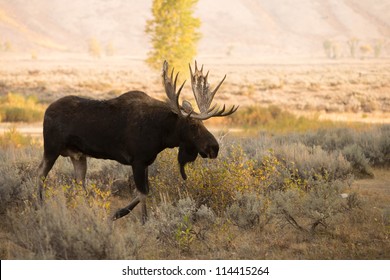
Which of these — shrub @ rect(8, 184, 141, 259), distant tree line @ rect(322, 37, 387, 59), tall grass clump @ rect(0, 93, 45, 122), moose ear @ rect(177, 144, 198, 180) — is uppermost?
moose ear @ rect(177, 144, 198, 180)

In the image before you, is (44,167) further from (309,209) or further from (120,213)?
(309,209)

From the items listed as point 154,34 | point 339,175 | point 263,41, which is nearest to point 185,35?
point 154,34

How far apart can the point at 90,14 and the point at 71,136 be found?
7825 inches

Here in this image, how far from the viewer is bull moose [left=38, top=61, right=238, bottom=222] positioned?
7223 mm

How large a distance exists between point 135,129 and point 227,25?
7001 inches

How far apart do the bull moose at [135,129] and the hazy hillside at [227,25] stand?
5255 inches

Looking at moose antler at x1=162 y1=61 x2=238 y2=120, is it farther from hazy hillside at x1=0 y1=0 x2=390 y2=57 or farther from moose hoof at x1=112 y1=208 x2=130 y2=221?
hazy hillside at x1=0 y1=0 x2=390 y2=57

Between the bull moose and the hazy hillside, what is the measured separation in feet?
438

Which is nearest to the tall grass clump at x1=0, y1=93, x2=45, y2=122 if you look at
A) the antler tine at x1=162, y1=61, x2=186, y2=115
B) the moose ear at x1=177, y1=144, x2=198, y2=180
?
the antler tine at x1=162, y1=61, x2=186, y2=115

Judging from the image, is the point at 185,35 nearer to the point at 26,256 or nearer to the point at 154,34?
the point at 154,34

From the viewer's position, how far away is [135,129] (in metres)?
7.38

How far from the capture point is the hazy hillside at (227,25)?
152875 mm

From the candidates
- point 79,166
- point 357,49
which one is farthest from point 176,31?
point 357,49

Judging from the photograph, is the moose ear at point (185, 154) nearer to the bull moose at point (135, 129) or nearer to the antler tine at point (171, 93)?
the bull moose at point (135, 129)
